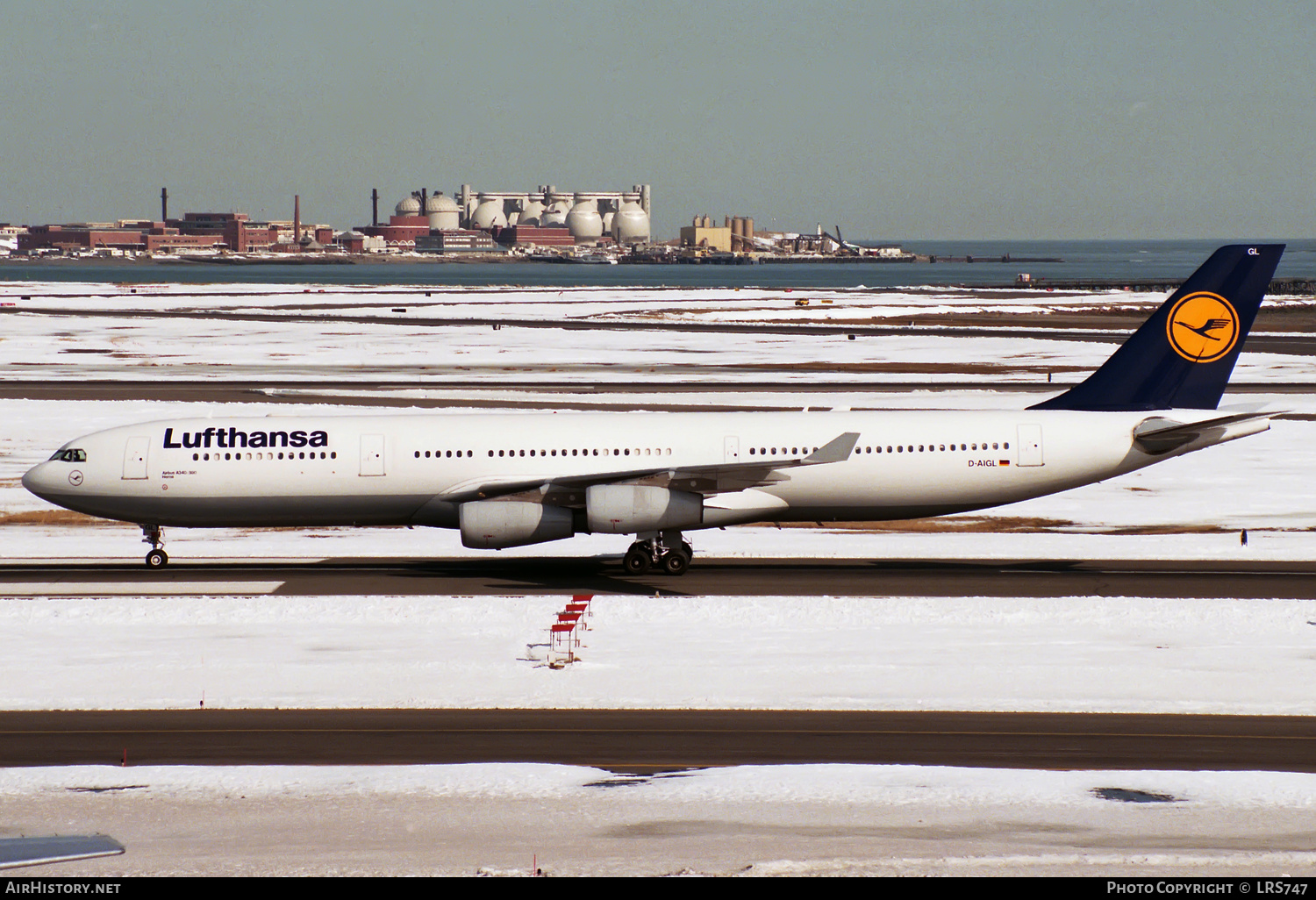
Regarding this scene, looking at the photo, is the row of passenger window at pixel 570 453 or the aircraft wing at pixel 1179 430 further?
the row of passenger window at pixel 570 453

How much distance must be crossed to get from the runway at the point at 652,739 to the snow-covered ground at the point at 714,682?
62 centimetres

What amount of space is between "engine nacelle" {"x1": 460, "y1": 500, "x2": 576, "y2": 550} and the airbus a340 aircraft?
0.87 meters

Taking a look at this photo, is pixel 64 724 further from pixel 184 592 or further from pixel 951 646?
pixel 951 646

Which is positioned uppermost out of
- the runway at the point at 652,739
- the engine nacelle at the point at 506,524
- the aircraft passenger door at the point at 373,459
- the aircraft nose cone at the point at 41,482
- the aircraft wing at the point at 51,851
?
the aircraft passenger door at the point at 373,459

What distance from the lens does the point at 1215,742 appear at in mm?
23500

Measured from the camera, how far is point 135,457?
38.8 m

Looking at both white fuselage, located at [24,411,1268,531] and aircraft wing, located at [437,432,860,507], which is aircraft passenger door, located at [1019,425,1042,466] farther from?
aircraft wing, located at [437,432,860,507]

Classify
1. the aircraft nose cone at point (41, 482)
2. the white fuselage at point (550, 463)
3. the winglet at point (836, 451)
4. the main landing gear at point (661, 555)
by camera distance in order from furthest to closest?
the aircraft nose cone at point (41, 482)
the white fuselage at point (550, 463)
the main landing gear at point (661, 555)
the winglet at point (836, 451)

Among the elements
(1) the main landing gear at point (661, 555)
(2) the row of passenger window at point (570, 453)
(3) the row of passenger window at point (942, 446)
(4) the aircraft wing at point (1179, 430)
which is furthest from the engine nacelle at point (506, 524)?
(4) the aircraft wing at point (1179, 430)

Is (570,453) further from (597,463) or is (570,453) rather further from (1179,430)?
(1179,430)

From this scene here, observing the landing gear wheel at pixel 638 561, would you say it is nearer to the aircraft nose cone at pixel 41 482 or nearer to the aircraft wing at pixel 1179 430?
the aircraft wing at pixel 1179 430

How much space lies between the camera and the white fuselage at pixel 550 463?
3834 centimetres

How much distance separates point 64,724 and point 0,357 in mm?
87001

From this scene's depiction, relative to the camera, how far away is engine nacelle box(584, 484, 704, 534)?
120 feet
